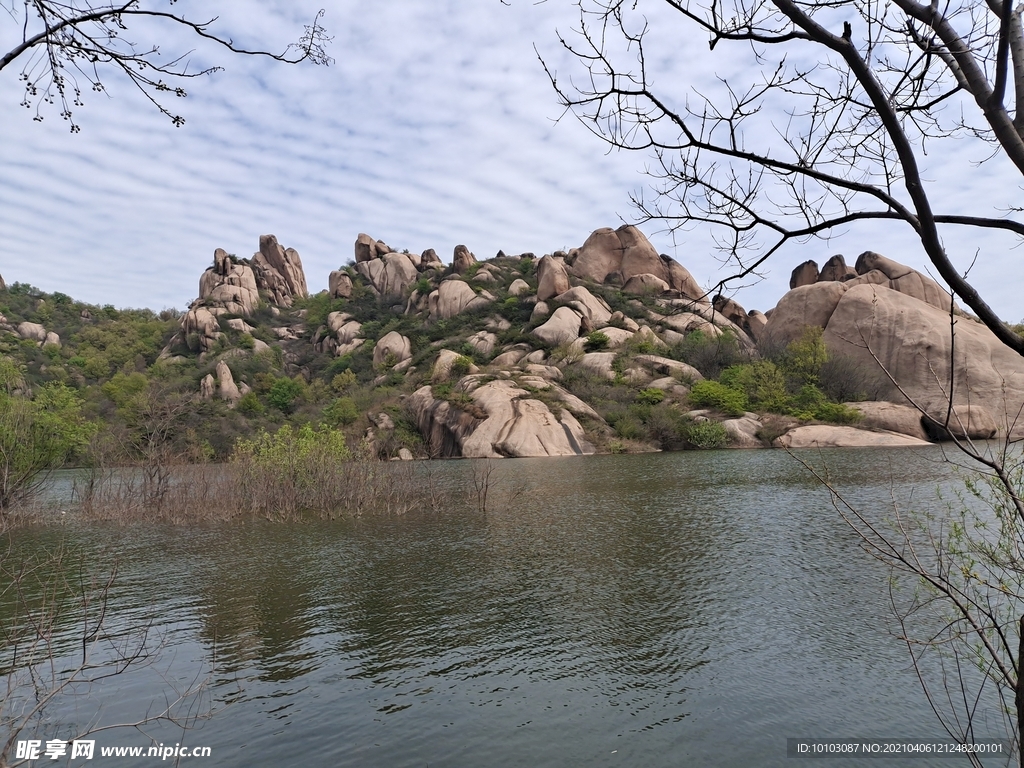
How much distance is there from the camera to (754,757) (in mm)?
5273

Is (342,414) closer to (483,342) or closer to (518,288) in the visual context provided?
(483,342)

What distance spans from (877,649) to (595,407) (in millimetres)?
38917

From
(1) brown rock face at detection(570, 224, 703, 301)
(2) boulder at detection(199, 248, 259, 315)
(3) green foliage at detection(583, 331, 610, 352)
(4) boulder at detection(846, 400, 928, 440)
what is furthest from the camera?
(2) boulder at detection(199, 248, 259, 315)

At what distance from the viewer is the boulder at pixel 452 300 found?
2643 inches

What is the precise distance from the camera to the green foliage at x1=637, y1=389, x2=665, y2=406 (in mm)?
46281

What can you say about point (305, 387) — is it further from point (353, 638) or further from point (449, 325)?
point (353, 638)

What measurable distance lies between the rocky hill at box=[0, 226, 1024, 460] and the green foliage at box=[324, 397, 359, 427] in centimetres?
18

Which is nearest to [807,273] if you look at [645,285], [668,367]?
[645,285]

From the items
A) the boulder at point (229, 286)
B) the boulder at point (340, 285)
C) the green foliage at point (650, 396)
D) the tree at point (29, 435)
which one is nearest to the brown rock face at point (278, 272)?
the boulder at point (229, 286)

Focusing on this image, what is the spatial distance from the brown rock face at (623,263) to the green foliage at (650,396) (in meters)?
26.1

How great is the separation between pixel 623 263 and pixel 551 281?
40.9 ft

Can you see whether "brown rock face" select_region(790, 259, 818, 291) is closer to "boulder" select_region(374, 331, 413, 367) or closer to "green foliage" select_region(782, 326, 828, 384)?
"green foliage" select_region(782, 326, 828, 384)

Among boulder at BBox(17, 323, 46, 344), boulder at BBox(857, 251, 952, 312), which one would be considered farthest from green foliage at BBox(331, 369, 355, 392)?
boulder at BBox(857, 251, 952, 312)

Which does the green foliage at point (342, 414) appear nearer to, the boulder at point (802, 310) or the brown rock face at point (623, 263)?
the brown rock face at point (623, 263)
